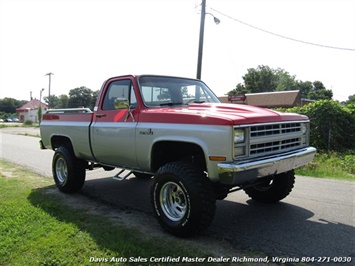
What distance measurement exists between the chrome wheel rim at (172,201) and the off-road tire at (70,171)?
2.59m

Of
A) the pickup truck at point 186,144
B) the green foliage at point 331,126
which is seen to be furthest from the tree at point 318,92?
the pickup truck at point 186,144

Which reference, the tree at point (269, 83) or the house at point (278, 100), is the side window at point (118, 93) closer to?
the house at point (278, 100)

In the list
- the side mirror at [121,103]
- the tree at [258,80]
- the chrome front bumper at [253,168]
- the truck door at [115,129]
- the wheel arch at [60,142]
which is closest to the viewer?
the chrome front bumper at [253,168]

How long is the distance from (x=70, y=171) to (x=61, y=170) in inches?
24.6

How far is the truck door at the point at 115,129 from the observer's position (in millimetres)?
4777

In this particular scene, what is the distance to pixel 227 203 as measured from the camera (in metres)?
5.50

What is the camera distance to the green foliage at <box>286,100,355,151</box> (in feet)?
38.2

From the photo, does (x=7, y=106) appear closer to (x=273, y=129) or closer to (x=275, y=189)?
(x=275, y=189)

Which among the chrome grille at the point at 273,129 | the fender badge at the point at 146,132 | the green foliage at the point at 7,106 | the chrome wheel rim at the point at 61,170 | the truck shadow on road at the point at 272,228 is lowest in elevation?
the truck shadow on road at the point at 272,228

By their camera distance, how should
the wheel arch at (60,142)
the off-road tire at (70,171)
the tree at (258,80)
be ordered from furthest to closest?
the tree at (258,80)
the wheel arch at (60,142)
the off-road tire at (70,171)

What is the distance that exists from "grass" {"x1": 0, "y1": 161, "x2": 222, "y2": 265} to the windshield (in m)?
1.90

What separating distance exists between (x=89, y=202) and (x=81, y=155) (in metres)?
0.89

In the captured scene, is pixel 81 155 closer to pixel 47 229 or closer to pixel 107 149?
pixel 107 149

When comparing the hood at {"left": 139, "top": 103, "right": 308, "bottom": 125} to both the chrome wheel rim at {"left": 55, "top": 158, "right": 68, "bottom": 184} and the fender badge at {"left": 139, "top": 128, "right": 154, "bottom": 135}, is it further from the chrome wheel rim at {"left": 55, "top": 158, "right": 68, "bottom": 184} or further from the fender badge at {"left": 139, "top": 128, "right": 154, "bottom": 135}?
the chrome wheel rim at {"left": 55, "top": 158, "right": 68, "bottom": 184}
